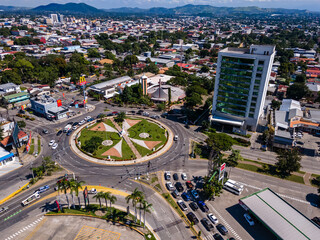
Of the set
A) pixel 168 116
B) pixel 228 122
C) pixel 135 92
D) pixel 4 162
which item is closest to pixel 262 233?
pixel 228 122

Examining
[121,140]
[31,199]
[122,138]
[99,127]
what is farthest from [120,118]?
[31,199]

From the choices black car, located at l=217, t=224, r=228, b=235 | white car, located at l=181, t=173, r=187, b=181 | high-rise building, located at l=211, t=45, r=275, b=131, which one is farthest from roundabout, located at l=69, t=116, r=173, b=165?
black car, located at l=217, t=224, r=228, b=235

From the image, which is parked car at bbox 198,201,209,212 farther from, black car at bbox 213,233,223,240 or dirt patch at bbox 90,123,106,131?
dirt patch at bbox 90,123,106,131

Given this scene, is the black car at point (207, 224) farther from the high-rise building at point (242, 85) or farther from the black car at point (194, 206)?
the high-rise building at point (242, 85)

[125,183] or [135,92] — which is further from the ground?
[135,92]

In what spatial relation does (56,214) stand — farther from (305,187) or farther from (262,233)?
(305,187)

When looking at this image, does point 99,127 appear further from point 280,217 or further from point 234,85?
point 280,217
